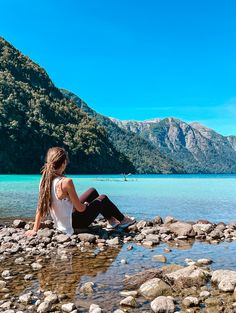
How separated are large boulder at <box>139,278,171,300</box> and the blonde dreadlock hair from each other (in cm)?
503

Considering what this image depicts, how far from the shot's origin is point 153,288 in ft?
23.6

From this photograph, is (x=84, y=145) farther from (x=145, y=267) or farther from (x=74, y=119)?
(x=145, y=267)

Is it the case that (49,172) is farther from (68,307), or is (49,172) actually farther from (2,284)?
(68,307)

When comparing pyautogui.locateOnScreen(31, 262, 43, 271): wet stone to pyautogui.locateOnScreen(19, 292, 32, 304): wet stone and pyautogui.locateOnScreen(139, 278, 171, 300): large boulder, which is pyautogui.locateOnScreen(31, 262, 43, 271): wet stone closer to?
pyautogui.locateOnScreen(19, 292, 32, 304): wet stone

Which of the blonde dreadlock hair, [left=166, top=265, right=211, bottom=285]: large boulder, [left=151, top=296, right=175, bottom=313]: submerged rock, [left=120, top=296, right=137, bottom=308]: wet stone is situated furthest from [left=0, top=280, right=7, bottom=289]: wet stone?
the blonde dreadlock hair

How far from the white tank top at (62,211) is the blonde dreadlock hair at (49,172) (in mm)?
146

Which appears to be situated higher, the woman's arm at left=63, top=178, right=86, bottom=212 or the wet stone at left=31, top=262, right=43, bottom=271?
the woman's arm at left=63, top=178, right=86, bottom=212

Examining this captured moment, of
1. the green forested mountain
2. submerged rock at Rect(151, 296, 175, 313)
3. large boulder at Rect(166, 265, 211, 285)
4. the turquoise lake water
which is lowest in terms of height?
the turquoise lake water

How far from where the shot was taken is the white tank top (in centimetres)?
1159

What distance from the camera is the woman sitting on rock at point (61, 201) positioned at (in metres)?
11.3

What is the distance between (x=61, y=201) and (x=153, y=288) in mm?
5135

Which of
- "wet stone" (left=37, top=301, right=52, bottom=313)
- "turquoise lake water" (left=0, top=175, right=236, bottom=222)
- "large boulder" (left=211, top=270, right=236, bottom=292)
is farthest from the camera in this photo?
"turquoise lake water" (left=0, top=175, right=236, bottom=222)

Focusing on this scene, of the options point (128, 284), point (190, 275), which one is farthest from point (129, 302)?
point (190, 275)

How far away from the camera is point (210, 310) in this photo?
249 inches
